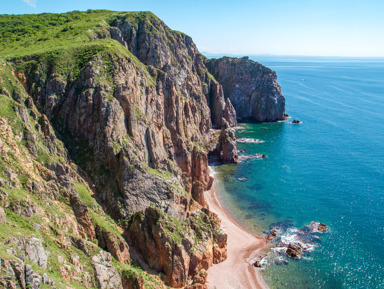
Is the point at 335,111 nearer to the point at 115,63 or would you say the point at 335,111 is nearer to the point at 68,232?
the point at 115,63

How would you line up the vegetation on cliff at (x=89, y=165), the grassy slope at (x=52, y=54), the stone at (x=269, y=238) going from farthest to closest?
the stone at (x=269, y=238) < the vegetation on cliff at (x=89, y=165) < the grassy slope at (x=52, y=54)

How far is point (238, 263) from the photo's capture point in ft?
214

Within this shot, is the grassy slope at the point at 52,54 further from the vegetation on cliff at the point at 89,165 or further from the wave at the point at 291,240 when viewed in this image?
the wave at the point at 291,240

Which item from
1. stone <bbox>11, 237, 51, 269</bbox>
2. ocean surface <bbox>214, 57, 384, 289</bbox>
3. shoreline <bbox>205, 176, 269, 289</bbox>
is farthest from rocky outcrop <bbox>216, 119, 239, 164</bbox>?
stone <bbox>11, 237, 51, 269</bbox>

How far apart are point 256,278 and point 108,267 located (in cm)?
3223

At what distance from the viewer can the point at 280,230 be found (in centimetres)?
7719

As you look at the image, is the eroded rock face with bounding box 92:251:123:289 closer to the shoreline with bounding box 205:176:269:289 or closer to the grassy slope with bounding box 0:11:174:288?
the grassy slope with bounding box 0:11:174:288

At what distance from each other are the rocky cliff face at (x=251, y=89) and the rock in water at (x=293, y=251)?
119552mm

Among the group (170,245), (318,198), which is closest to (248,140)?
(318,198)

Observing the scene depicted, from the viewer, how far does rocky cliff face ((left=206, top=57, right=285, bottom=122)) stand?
180625 mm

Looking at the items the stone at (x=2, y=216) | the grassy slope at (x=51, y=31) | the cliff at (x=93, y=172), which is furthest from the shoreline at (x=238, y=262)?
the grassy slope at (x=51, y=31)

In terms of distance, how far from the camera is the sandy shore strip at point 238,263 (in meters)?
59.7

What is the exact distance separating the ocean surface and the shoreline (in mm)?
2699

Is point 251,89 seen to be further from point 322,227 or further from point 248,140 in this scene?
point 322,227
